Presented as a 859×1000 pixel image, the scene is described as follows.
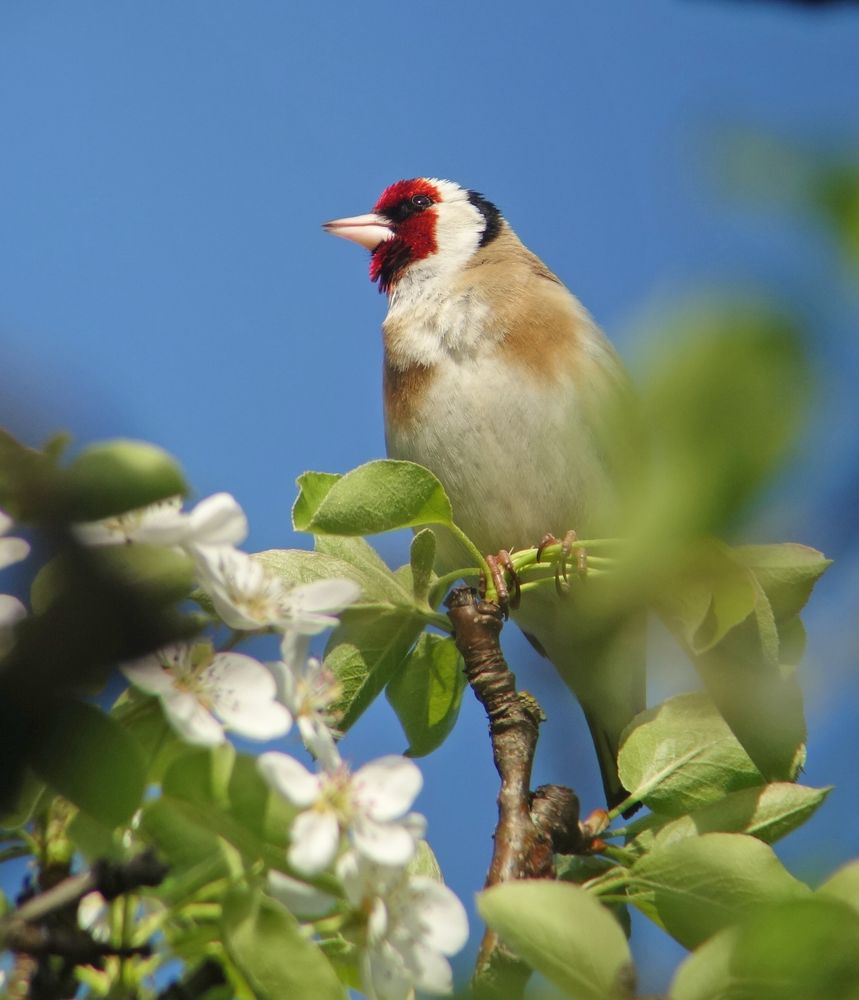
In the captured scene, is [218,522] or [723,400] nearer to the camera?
[723,400]

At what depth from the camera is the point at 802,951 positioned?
0.50 metres

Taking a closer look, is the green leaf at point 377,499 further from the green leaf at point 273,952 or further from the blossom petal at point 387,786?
the green leaf at point 273,952

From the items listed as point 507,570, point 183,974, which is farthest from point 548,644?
point 183,974

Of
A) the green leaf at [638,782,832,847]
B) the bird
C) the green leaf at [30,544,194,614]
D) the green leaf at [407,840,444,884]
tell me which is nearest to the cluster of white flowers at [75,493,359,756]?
the green leaf at [30,544,194,614]

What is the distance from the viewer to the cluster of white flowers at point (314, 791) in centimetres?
89

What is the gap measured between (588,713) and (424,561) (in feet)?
5.78

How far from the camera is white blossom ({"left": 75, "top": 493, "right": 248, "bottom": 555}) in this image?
84 cm

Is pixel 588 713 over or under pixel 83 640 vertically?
under

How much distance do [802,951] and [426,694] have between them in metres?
1.24

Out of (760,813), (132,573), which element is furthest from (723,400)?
(760,813)

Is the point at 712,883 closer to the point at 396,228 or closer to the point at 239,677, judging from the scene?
the point at 239,677

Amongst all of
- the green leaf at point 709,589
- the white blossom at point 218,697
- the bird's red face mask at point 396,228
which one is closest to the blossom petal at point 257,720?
the white blossom at point 218,697

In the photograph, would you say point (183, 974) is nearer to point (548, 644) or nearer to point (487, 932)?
point (487, 932)

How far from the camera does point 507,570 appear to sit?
1967 mm
